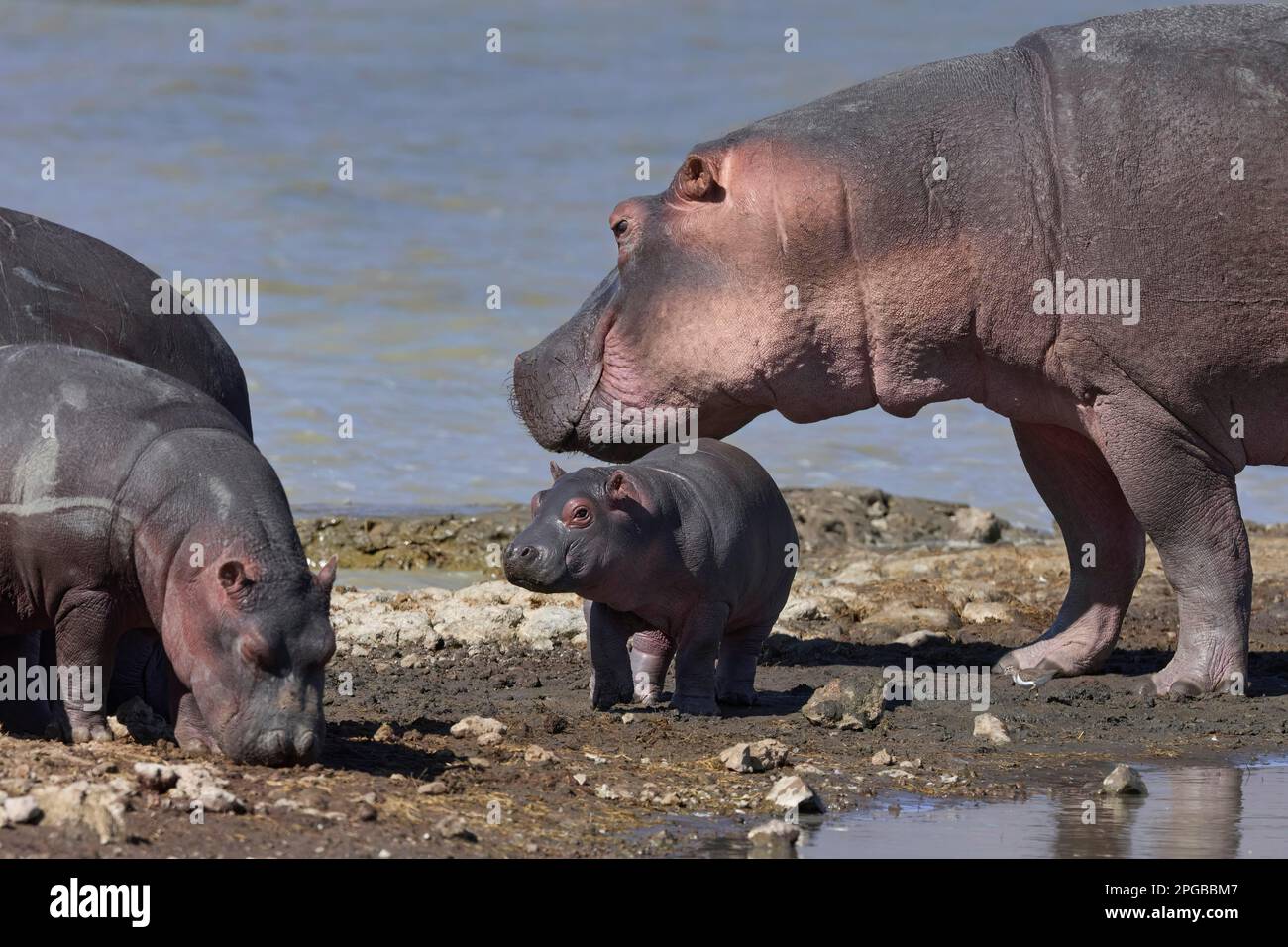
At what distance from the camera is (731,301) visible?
7.76m

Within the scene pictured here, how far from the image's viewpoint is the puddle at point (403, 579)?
10.9 metres

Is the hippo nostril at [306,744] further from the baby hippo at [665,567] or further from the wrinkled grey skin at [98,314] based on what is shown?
the baby hippo at [665,567]

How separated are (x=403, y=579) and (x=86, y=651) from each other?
5.58 meters

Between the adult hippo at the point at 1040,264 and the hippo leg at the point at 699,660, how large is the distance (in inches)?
38.6

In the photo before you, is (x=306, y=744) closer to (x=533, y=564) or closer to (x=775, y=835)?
(x=775, y=835)

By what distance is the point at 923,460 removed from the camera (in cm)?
1616

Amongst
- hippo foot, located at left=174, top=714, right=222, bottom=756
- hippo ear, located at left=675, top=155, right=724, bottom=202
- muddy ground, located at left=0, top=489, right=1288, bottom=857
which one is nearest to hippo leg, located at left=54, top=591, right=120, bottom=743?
muddy ground, located at left=0, top=489, right=1288, bottom=857

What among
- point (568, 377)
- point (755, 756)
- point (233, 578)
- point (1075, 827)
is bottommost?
point (1075, 827)

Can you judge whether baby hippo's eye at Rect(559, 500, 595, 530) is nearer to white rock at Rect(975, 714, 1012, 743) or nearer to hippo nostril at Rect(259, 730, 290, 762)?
white rock at Rect(975, 714, 1012, 743)

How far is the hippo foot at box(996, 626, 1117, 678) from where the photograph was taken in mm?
8555

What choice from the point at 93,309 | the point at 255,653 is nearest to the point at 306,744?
the point at 255,653
